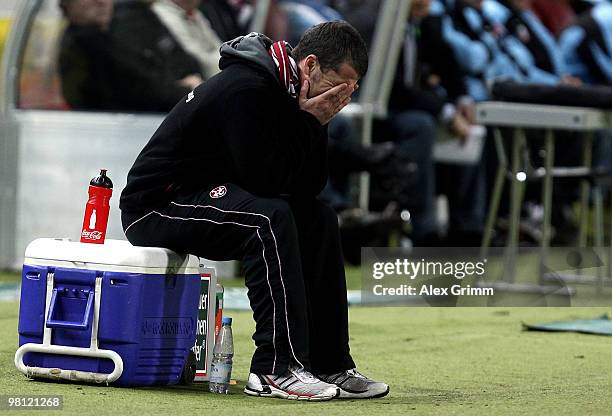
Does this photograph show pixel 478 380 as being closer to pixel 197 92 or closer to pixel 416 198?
pixel 197 92

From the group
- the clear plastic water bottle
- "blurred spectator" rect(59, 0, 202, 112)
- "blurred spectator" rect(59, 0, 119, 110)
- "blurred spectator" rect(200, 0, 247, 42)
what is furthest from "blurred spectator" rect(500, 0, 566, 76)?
the clear plastic water bottle

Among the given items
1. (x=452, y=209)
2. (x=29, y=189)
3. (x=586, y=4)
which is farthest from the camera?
(x=586, y=4)

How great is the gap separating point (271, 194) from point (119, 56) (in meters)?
5.15

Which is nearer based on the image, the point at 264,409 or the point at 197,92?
the point at 264,409

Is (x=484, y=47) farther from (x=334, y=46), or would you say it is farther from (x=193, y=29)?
(x=334, y=46)

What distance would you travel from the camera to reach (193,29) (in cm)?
944

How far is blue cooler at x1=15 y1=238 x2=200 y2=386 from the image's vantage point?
463 centimetres

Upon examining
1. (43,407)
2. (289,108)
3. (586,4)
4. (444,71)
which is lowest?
(43,407)

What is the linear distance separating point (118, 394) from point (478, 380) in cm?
147

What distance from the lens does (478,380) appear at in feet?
17.4

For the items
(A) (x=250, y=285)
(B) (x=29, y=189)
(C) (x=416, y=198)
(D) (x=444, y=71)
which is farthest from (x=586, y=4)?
(A) (x=250, y=285)

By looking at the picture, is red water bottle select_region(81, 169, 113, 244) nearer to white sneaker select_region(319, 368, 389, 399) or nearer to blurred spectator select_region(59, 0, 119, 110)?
white sneaker select_region(319, 368, 389, 399)

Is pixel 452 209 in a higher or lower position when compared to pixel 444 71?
lower

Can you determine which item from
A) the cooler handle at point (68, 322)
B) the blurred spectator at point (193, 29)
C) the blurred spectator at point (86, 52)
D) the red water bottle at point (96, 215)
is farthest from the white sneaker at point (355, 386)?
the blurred spectator at point (86, 52)
